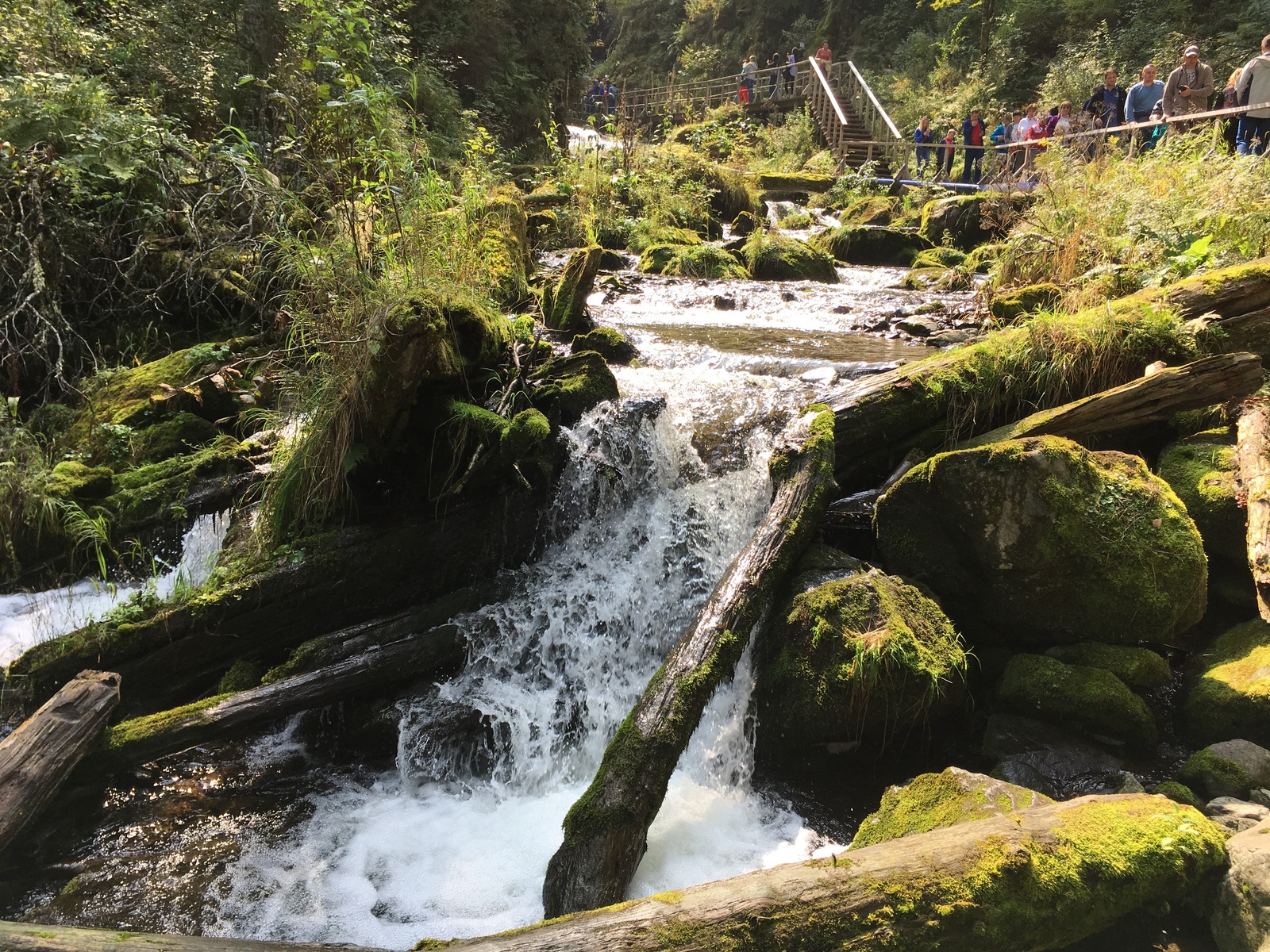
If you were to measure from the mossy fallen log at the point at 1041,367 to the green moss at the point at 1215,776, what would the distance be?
2373mm

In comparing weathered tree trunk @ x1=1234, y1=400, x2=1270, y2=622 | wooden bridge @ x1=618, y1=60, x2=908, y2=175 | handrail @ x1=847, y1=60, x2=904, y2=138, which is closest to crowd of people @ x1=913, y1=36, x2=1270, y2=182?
handrail @ x1=847, y1=60, x2=904, y2=138

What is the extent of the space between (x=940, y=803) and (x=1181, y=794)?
1.15 metres

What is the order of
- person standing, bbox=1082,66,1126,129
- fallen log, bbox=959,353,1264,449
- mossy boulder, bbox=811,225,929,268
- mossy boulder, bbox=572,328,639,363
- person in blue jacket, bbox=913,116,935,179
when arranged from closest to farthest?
fallen log, bbox=959,353,1264,449, mossy boulder, bbox=572,328,639,363, person standing, bbox=1082,66,1126,129, mossy boulder, bbox=811,225,929,268, person in blue jacket, bbox=913,116,935,179

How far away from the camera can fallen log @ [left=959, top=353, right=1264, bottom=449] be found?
447 cm

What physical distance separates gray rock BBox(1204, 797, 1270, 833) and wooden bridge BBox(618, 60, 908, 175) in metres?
16.6

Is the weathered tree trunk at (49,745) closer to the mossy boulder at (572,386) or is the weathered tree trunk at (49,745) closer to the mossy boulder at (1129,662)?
the mossy boulder at (572,386)

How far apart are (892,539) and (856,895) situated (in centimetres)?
268

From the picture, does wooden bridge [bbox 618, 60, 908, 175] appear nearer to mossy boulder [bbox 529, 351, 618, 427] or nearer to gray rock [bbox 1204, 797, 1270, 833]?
mossy boulder [bbox 529, 351, 618, 427]

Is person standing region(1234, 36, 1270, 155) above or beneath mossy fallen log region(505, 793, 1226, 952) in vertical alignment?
above

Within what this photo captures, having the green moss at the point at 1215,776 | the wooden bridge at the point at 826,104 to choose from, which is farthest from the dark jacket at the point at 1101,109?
the green moss at the point at 1215,776

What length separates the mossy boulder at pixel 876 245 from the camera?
40.8 feet

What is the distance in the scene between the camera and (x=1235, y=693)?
3.63m

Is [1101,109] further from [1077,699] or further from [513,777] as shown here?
[513,777]

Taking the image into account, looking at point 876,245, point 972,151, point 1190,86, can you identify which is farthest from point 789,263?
point 972,151
